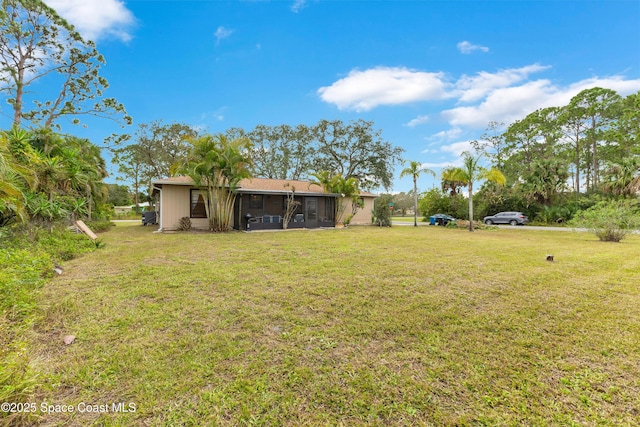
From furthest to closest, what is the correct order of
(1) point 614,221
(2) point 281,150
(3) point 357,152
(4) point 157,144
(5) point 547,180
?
(2) point 281,150
(3) point 357,152
(4) point 157,144
(5) point 547,180
(1) point 614,221

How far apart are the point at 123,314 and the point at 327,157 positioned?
87.9 ft

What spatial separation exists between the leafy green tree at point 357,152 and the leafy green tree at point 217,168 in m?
16.6

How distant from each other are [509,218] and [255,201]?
19.6 meters

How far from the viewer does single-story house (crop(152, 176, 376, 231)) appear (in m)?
13.3

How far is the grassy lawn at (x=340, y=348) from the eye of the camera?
74.1 inches

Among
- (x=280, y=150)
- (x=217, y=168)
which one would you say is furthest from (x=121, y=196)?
(x=217, y=168)

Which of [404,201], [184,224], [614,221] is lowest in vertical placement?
[184,224]

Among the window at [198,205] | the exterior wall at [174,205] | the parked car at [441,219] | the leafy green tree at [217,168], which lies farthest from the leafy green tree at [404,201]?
the exterior wall at [174,205]

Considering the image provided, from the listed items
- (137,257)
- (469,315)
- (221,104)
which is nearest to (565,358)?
(469,315)

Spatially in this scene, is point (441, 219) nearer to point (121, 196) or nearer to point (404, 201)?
point (404, 201)

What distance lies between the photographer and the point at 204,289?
13.9 feet

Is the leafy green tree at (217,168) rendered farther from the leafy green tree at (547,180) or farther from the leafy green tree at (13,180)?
the leafy green tree at (547,180)

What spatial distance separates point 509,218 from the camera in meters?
21.0

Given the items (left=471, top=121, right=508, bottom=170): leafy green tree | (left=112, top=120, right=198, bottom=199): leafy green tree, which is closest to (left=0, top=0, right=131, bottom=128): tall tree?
(left=112, top=120, right=198, bottom=199): leafy green tree
